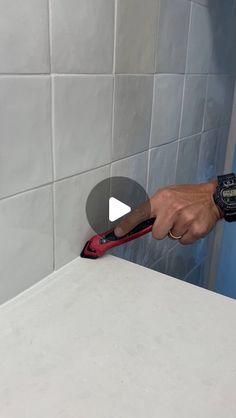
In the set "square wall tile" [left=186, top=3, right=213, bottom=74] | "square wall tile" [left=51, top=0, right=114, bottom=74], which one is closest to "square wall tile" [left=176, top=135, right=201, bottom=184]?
"square wall tile" [left=186, top=3, right=213, bottom=74]

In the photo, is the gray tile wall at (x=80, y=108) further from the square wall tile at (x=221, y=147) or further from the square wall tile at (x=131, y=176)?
the square wall tile at (x=221, y=147)

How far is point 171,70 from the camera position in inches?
33.1

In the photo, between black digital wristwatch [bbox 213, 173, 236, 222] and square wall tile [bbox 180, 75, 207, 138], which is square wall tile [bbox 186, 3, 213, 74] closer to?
square wall tile [bbox 180, 75, 207, 138]

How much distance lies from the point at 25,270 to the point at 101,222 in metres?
0.19

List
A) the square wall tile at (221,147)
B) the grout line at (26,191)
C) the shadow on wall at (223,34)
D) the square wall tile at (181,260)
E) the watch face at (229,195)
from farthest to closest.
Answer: the square wall tile at (221,147)
the square wall tile at (181,260)
the shadow on wall at (223,34)
the watch face at (229,195)
the grout line at (26,191)

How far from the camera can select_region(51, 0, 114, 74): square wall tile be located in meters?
0.52

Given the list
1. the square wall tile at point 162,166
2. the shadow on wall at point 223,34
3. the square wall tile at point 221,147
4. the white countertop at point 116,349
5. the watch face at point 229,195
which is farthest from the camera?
the square wall tile at point 221,147

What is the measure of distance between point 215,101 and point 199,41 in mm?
219

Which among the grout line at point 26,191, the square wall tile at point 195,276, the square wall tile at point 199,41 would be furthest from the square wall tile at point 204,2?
the square wall tile at point 195,276

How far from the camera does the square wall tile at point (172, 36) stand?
77 cm

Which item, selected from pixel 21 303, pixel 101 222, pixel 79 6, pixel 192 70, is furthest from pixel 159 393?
pixel 192 70

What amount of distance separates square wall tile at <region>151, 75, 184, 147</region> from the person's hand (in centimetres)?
18

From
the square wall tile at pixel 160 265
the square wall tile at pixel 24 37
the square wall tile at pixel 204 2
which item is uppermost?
the square wall tile at pixel 204 2
